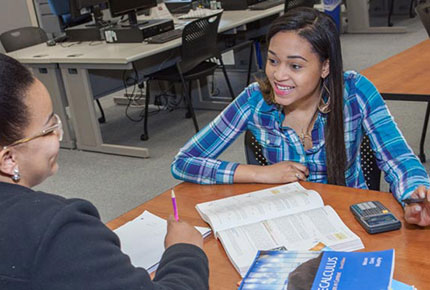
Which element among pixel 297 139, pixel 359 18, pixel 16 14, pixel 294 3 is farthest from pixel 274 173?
pixel 359 18

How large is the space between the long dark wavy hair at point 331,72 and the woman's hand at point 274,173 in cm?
12

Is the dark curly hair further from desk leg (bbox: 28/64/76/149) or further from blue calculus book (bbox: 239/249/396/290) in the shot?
desk leg (bbox: 28/64/76/149)

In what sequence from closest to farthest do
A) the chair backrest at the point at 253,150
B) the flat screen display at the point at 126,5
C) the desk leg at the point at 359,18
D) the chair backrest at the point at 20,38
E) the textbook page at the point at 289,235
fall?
1. the textbook page at the point at 289,235
2. the chair backrest at the point at 253,150
3. the flat screen display at the point at 126,5
4. the chair backrest at the point at 20,38
5. the desk leg at the point at 359,18

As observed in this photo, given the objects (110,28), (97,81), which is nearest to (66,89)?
(97,81)

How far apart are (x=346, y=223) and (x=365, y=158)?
0.54m

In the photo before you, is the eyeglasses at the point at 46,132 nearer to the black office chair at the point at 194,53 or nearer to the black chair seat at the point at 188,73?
the black office chair at the point at 194,53

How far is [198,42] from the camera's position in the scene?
399cm

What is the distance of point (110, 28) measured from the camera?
13.9ft

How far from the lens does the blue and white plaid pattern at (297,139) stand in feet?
5.26

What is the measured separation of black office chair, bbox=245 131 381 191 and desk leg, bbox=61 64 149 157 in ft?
7.07

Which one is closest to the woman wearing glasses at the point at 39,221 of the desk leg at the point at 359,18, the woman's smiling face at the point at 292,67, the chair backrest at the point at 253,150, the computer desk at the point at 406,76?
the woman's smiling face at the point at 292,67

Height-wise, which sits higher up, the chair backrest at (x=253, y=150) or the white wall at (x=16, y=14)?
the white wall at (x=16, y=14)

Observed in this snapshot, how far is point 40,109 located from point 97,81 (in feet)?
11.6

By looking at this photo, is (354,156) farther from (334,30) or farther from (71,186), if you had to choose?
(71,186)
